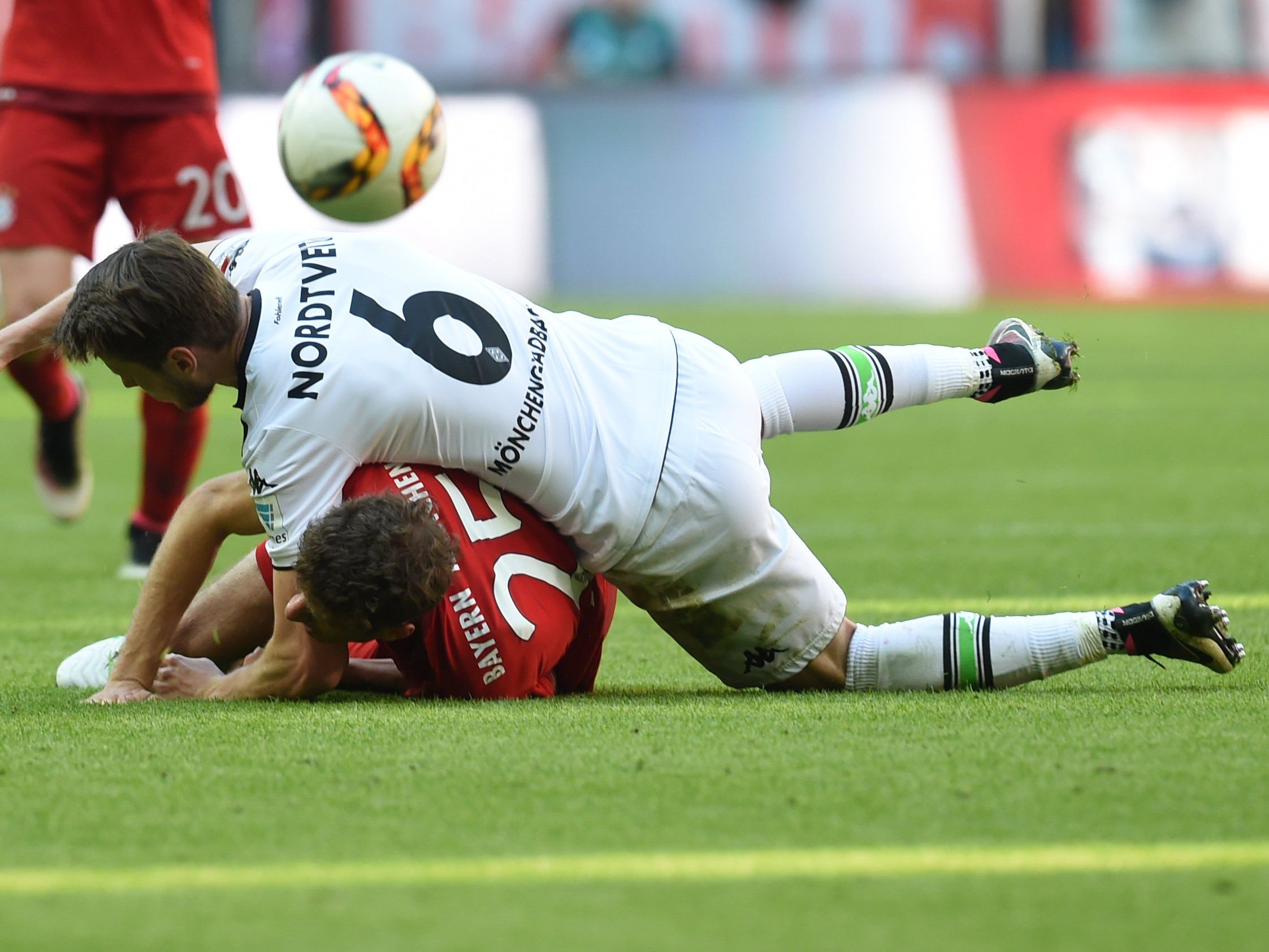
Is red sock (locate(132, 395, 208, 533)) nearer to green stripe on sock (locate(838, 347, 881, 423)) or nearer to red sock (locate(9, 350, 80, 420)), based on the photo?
red sock (locate(9, 350, 80, 420))

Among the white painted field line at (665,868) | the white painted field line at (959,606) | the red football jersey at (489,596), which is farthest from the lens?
the white painted field line at (959,606)

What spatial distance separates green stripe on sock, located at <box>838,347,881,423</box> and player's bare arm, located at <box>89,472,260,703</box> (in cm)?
121

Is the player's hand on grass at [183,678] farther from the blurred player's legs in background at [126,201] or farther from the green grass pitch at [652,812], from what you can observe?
the blurred player's legs in background at [126,201]

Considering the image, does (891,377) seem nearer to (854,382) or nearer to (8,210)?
(854,382)

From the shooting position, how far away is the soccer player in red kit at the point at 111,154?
16.9 ft

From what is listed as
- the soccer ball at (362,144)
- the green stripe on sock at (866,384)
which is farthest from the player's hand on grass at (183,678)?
the soccer ball at (362,144)

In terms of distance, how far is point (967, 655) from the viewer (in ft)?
11.3

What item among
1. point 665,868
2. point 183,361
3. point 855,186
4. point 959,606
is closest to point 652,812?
point 665,868

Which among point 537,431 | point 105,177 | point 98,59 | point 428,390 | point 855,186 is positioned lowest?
point 855,186

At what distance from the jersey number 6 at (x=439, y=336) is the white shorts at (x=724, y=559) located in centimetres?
36

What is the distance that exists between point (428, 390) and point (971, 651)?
1.11 metres

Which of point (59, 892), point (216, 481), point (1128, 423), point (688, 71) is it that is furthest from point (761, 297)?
point (59, 892)

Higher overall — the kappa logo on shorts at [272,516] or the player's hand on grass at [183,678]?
the kappa logo on shorts at [272,516]

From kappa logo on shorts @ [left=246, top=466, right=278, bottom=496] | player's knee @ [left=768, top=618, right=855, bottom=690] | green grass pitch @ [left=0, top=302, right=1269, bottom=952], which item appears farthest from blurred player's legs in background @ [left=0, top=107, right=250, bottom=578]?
player's knee @ [left=768, top=618, right=855, bottom=690]
